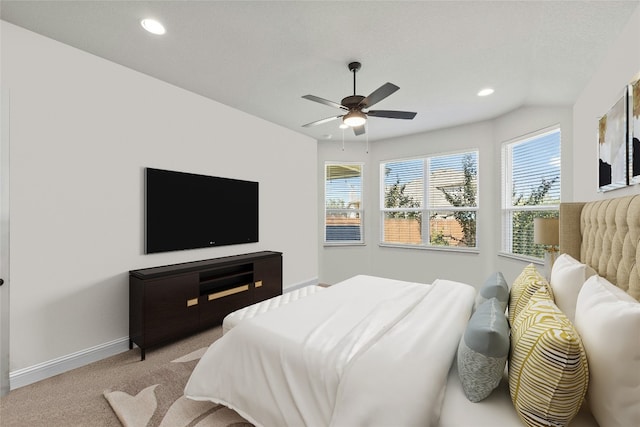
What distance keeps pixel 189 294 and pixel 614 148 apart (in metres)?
3.65

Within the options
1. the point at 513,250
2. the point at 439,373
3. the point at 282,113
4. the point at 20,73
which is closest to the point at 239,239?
the point at 282,113

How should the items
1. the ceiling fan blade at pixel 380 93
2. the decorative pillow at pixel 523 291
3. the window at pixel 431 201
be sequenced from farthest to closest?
the window at pixel 431 201 → the ceiling fan blade at pixel 380 93 → the decorative pillow at pixel 523 291

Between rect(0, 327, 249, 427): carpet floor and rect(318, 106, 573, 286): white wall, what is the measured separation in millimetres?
3106

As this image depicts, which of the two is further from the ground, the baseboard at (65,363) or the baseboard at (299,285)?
the baseboard at (299,285)

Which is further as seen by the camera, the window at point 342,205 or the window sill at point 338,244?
the window at point 342,205

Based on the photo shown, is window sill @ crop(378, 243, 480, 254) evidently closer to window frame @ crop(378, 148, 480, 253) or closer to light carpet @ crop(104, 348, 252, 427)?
window frame @ crop(378, 148, 480, 253)

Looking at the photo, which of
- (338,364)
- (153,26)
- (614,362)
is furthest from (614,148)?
(153,26)

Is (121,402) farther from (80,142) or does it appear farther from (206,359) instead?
(80,142)

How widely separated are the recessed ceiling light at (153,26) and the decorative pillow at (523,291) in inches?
118

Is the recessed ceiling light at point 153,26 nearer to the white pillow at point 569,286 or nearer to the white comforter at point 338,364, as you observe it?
the white comforter at point 338,364

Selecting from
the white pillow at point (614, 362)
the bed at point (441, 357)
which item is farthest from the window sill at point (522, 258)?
the white pillow at point (614, 362)

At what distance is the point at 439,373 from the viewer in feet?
4.03

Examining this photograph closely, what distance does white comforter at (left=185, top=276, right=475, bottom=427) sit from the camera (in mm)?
1146

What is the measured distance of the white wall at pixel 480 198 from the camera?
3502mm
